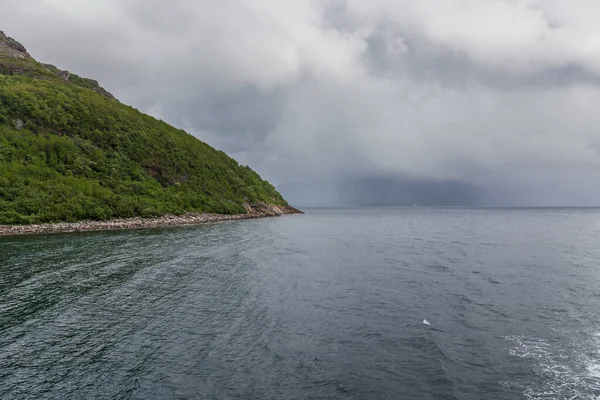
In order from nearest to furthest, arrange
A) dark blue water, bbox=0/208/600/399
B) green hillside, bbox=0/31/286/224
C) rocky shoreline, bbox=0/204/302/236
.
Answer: dark blue water, bbox=0/208/600/399
rocky shoreline, bbox=0/204/302/236
green hillside, bbox=0/31/286/224

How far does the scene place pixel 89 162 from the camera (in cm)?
8819

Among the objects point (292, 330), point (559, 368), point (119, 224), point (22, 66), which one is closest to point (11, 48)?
point (22, 66)

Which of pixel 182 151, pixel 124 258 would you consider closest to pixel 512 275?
pixel 124 258

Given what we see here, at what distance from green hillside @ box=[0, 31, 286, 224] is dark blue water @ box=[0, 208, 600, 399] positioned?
1332 inches

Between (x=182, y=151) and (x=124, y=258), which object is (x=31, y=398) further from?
(x=182, y=151)

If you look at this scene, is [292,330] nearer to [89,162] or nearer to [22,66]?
[89,162]

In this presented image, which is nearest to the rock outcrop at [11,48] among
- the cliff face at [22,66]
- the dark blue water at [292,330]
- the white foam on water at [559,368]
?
the cliff face at [22,66]

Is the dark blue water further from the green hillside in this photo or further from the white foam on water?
the green hillside

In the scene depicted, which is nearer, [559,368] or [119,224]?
[559,368]

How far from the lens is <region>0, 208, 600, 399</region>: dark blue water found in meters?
13.1

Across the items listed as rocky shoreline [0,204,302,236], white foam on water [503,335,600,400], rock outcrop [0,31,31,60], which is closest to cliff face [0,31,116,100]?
rock outcrop [0,31,31,60]

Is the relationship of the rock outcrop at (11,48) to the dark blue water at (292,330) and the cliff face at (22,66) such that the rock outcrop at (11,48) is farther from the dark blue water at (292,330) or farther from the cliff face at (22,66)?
the dark blue water at (292,330)

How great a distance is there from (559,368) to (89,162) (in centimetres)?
9965

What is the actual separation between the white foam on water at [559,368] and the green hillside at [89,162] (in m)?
71.1
